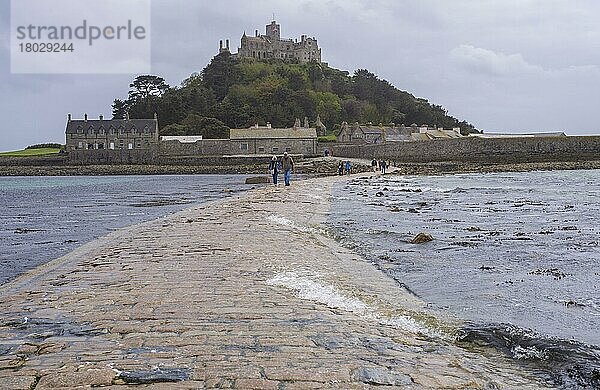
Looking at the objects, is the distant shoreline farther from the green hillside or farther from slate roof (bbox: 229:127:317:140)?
the green hillside

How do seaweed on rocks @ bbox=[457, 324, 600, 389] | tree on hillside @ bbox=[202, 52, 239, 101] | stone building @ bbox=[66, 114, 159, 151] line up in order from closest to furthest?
seaweed on rocks @ bbox=[457, 324, 600, 389] → stone building @ bbox=[66, 114, 159, 151] → tree on hillside @ bbox=[202, 52, 239, 101]

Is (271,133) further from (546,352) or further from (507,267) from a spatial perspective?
(546,352)

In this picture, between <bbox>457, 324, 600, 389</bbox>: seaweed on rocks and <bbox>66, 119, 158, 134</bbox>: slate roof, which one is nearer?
<bbox>457, 324, 600, 389</bbox>: seaweed on rocks

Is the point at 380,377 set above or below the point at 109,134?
below

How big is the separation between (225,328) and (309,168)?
181 ft

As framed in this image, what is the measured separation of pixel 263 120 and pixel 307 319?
316 feet

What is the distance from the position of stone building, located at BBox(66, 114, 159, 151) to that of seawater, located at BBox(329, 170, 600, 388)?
242ft

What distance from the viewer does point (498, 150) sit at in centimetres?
6575

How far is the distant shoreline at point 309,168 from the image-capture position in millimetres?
53456

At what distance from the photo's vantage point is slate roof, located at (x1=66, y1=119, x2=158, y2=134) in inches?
3553

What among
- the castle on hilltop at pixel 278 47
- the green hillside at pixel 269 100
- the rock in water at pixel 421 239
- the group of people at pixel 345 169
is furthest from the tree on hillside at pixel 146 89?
the rock in water at pixel 421 239

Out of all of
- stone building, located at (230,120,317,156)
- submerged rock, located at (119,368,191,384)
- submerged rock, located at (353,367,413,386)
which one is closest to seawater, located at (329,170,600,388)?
submerged rock, located at (353,367,413,386)

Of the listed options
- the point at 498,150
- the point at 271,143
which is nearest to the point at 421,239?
the point at 498,150

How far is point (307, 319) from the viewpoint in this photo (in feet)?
18.4
